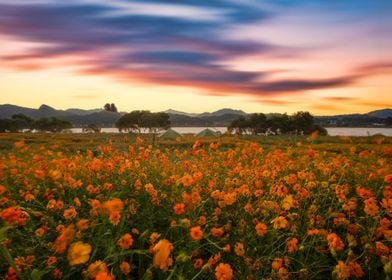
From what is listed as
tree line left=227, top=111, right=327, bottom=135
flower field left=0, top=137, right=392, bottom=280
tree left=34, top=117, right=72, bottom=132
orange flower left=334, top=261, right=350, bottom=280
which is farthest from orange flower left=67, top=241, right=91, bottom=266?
tree left=34, top=117, right=72, bottom=132

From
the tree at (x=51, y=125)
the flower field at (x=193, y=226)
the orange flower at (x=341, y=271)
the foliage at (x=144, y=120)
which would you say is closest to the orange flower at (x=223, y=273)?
the flower field at (x=193, y=226)

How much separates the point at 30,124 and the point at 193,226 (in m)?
135


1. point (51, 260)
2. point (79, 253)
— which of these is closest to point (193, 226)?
point (51, 260)

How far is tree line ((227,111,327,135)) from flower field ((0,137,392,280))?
9831 centimetres

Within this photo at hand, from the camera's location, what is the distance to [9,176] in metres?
6.20

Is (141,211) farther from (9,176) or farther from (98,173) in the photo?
(9,176)

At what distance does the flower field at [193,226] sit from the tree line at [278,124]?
98.3 meters

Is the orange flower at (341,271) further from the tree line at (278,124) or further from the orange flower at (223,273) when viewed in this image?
the tree line at (278,124)

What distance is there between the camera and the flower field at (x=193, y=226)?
8.20ft

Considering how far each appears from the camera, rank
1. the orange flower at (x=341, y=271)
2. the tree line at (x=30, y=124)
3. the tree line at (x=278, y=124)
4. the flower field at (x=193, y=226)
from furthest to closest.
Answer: the tree line at (x=30, y=124) → the tree line at (x=278, y=124) → the flower field at (x=193, y=226) → the orange flower at (x=341, y=271)

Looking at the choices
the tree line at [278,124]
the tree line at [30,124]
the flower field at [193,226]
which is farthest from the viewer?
the tree line at [30,124]

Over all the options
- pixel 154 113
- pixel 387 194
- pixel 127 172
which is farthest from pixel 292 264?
pixel 154 113

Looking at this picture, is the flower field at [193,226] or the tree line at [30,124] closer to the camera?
the flower field at [193,226]

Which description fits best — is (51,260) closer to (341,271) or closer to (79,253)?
(79,253)
